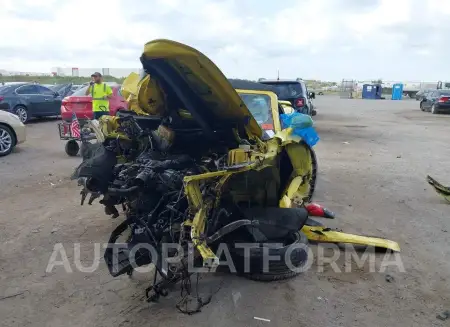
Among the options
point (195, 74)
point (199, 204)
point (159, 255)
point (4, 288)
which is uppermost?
point (195, 74)

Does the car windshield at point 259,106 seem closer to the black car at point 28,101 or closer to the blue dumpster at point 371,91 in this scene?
the black car at point 28,101

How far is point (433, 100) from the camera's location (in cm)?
2317

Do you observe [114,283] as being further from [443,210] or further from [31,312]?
[443,210]

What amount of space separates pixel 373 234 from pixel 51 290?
134 inches

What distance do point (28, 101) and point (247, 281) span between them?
13896 mm

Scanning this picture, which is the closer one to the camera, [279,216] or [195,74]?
[195,74]

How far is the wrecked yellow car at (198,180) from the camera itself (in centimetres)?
295

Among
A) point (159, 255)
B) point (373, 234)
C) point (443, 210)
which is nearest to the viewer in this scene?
point (159, 255)

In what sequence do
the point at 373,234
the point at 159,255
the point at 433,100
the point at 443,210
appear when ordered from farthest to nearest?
the point at 433,100 < the point at 443,210 < the point at 373,234 < the point at 159,255

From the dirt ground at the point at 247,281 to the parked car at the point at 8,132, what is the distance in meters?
2.03

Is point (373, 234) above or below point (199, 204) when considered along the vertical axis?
below

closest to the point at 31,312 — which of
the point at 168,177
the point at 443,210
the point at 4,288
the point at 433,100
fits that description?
the point at 4,288

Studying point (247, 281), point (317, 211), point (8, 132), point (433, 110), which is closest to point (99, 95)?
point (8, 132)

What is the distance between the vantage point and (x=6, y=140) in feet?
30.1
